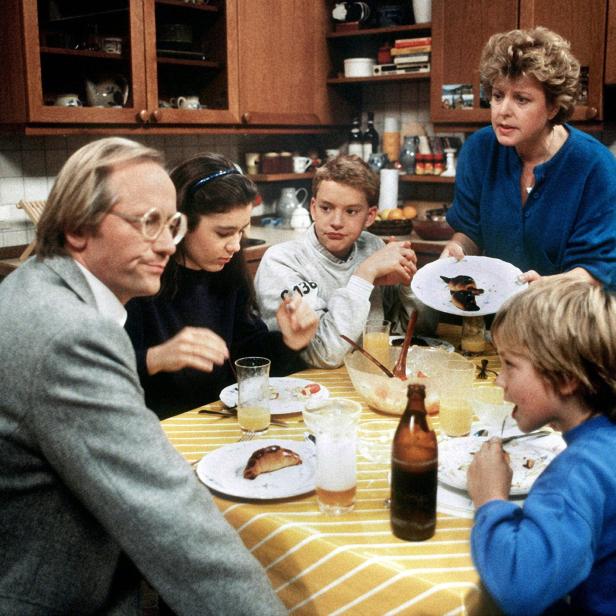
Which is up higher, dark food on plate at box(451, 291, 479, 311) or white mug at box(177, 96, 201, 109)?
white mug at box(177, 96, 201, 109)

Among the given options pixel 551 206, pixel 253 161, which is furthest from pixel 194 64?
pixel 551 206

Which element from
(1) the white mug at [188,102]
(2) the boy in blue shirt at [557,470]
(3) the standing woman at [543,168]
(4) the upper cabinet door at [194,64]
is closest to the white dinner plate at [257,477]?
(2) the boy in blue shirt at [557,470]

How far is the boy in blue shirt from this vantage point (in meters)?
0.93

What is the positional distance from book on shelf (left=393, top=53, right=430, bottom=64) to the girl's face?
10.7 ft

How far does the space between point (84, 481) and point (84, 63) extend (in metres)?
2.71

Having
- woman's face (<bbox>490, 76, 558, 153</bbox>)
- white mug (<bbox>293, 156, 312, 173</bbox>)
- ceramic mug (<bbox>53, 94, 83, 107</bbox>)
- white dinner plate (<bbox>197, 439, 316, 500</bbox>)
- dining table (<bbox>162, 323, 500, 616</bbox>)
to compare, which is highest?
ceramic mug (<bbox>53, 94, 83, 107</bbox>)

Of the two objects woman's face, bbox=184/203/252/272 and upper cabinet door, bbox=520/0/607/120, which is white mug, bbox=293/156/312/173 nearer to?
upper cabinet door, bbox=520/0/607/120

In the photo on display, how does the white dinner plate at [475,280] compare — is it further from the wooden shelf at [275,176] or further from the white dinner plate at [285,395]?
the wooden shelf at [275,176]

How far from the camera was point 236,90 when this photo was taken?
3.78m

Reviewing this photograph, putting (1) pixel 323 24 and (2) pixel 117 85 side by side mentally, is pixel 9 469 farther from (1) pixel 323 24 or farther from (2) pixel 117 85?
(1) pixel 323 24

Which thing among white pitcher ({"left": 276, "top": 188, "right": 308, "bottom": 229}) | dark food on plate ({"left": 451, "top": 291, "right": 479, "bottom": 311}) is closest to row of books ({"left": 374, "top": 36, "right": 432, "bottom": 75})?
white pitcher ({"left": 276, "top": 188, "right": 308, "bottom": 229})

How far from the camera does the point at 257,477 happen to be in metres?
1.24

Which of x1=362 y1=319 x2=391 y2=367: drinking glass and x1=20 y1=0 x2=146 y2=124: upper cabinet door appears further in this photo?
x1=20 y1=0 x2=146 y2=124: upper cabinet door

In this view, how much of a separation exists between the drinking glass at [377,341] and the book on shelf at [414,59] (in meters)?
2.65
